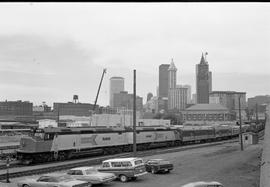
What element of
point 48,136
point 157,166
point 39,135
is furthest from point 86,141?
point 157,166

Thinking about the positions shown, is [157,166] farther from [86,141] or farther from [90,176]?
[86,141]

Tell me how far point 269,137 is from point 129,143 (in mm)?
19776

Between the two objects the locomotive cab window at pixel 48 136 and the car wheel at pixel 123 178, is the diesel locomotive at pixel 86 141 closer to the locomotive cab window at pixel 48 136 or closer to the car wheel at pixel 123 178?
the locomotive cab window at pixel 48 136

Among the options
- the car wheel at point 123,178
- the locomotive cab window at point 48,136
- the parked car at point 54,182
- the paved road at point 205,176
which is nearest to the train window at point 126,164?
the car wheel at point 123,178

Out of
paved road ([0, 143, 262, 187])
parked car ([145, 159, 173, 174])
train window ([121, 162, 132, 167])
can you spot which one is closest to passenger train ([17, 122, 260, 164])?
paved road ([0, 143, 262, 187])

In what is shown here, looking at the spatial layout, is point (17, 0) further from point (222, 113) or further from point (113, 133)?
point (222, 113)

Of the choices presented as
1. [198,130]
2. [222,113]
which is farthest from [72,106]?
[198,130]

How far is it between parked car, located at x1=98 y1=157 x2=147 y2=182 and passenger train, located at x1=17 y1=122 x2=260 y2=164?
12602 millimetres

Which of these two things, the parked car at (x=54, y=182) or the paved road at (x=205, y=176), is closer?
the parked car at (x=54, y=182)

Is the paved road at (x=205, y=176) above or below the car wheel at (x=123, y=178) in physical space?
below

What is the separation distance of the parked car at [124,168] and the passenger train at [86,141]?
12.6m

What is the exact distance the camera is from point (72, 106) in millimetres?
198875

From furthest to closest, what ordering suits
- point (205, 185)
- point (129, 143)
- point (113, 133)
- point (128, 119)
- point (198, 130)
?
1. point (128, 119)
2. point (198, 130)
3. point (129, 143)
4. point (113, 133)
5. point (205, 185)

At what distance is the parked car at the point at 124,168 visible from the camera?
976 inches
